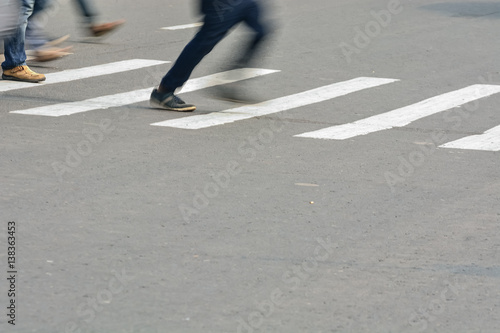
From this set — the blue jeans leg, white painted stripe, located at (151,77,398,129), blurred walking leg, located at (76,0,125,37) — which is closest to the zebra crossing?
white painted stripe, located at (151,77,398,129)

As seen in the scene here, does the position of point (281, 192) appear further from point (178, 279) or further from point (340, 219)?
point (178, 279)

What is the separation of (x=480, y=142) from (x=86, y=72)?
4.71m

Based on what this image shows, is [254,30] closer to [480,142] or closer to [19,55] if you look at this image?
[480,142]

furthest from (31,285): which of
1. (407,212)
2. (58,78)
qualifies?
(58,78)

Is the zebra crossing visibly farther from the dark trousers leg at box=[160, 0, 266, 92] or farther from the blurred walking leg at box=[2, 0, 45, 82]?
the dark trousers leg at box=[160, 0, 266, 92]

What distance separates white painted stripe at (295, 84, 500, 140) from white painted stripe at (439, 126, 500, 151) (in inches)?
28.1

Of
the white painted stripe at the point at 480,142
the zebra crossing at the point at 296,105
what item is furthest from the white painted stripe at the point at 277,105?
the white painted stripe at the point at 480,142

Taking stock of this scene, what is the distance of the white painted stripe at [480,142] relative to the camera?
8383 millimetres

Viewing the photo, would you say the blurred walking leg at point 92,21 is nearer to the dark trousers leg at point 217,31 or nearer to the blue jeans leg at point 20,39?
the blue jeans leg at point 20,39

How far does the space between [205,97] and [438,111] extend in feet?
7.20

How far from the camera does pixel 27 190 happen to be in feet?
22.6

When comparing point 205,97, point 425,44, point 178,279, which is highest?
point 178,279

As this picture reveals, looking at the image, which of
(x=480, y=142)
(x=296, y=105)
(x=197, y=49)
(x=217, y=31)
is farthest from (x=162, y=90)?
(x=480, y=142)

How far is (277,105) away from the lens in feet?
32.7
